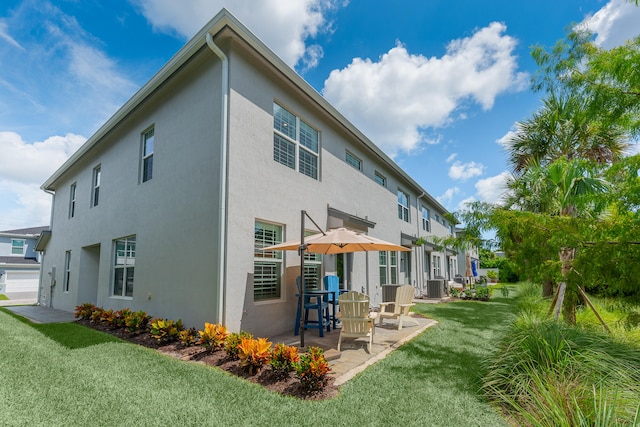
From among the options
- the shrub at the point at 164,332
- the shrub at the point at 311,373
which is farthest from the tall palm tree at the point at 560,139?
the shrub at the point at 164,332

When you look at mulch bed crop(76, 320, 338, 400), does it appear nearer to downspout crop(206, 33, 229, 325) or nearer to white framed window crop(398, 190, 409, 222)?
downspout crop(206, 33, 229, 325)

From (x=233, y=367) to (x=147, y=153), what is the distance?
7.28m

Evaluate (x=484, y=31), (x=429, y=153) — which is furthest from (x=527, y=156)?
(x=484, y=31)

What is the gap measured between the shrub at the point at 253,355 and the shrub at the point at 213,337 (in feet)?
3.47

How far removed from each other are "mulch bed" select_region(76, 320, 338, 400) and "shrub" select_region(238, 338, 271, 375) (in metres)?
0.09

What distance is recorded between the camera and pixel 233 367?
4.88 m

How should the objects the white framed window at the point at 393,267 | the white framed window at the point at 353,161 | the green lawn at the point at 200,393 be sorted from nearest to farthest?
the green lawn at the point at 200,393, the white framed window at the point at 353,161, the white framed window at the point at 393,267

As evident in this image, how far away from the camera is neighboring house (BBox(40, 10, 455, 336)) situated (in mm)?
6598

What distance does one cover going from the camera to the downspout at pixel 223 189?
6.17 m

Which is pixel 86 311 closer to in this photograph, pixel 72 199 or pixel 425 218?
pixel 72 199

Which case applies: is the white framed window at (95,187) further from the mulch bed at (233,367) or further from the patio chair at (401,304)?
the patio chair at (401,304)

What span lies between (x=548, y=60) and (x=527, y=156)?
6832mm

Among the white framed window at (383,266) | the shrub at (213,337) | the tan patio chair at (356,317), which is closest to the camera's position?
the shrub at (213,337)

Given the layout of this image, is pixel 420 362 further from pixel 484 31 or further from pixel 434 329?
pixel 484 31
